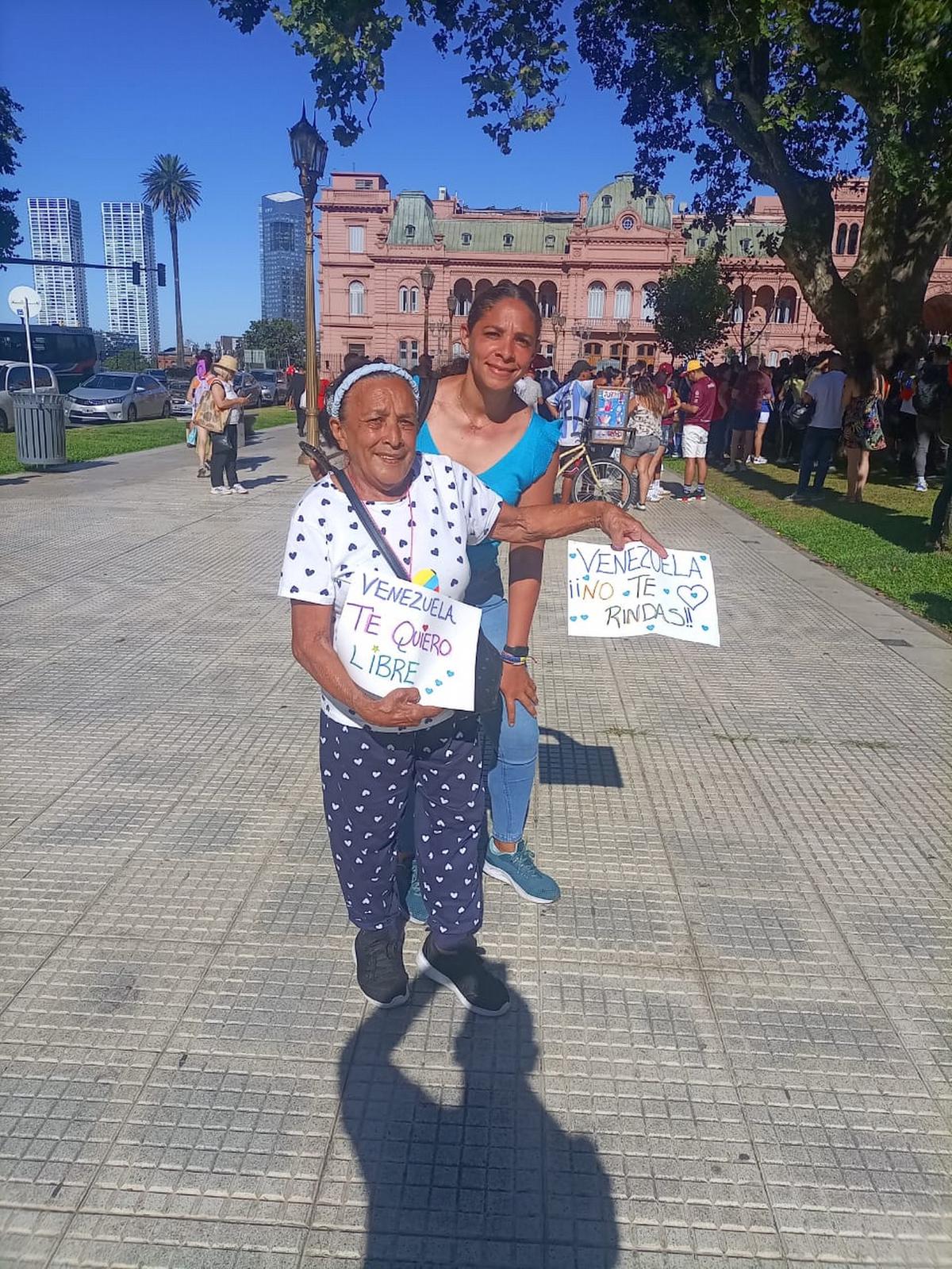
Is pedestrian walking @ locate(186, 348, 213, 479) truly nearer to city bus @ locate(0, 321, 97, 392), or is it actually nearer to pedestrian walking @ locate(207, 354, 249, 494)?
pedestrian walking @ locate(207, 354, 249, 494)

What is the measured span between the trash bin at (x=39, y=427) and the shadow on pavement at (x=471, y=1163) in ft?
43.6

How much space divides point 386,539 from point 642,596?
0.86m

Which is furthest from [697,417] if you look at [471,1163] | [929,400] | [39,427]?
[471,1163]

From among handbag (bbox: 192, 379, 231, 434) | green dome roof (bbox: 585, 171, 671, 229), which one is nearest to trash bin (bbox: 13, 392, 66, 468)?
handbag (bbox: 192, 379, 231, 434)

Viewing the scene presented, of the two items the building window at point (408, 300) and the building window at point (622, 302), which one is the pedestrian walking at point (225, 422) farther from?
the building window at point (408, 300)

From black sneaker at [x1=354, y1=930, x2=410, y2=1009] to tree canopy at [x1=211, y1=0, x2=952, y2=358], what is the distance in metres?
10.8

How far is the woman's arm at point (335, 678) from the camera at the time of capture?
2299 mm

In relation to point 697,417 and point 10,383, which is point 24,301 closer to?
point 10,383

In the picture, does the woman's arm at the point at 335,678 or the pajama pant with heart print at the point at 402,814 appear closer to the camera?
the woman's arm at the point at 335,678

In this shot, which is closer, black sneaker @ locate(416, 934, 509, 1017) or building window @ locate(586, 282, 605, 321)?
black sneaker @ locate(416, 934, 509, 1017)

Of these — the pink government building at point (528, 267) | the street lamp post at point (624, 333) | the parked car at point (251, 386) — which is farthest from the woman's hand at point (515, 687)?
the street lamp post at point (624, 333)

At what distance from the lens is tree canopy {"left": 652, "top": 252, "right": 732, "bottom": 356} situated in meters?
Result: 35.7

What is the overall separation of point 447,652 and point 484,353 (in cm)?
95

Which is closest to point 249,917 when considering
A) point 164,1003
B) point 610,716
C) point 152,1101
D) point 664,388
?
point 164,1003
